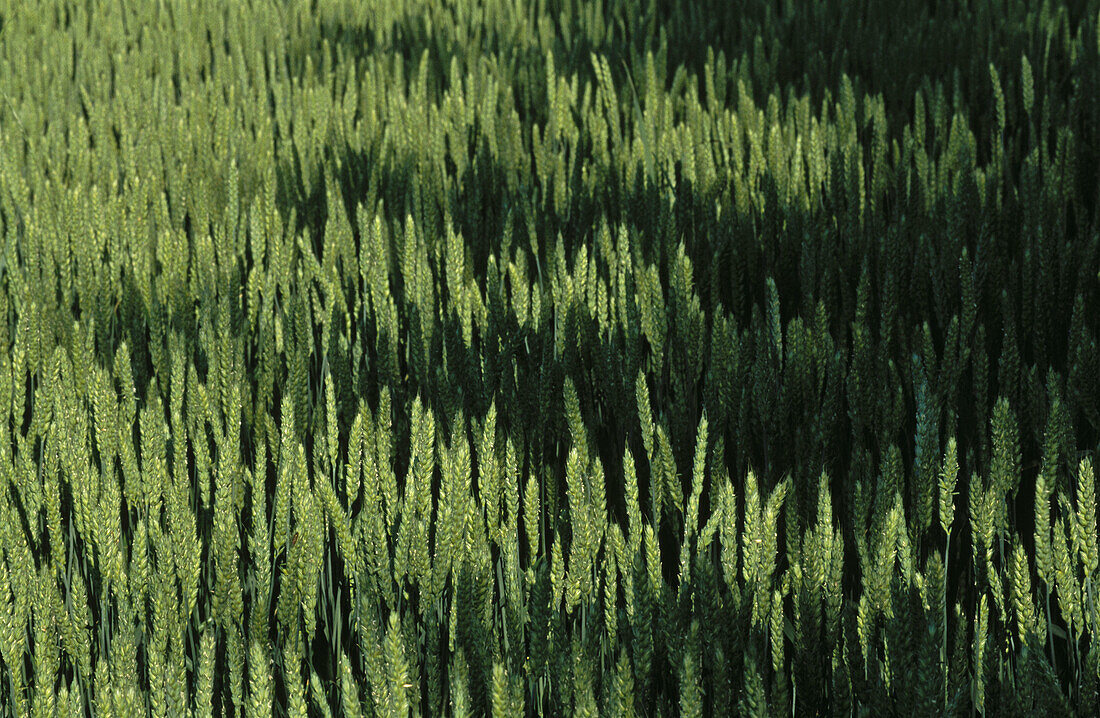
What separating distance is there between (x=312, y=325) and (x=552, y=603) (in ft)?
3.42

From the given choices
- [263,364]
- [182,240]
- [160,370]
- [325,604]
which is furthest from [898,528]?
[182,240]

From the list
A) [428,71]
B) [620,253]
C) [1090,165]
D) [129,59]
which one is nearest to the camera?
[620,253]

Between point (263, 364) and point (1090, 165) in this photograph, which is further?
point (1090, 165)

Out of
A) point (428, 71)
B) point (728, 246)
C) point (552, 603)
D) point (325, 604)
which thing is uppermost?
point (428, 71)

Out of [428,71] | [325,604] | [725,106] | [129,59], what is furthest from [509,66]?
[325,604]

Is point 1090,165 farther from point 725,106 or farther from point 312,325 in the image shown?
point 312,325

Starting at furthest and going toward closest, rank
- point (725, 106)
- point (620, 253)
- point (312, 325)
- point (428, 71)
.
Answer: point (428, 71) < point (725, 106) < point (312, 325) < point (620, 253)

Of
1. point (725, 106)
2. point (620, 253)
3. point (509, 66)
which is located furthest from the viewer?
point (509, 66)

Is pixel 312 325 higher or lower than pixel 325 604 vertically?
A: higher

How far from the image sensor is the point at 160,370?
177 centimetres

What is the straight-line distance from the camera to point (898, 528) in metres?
1.13

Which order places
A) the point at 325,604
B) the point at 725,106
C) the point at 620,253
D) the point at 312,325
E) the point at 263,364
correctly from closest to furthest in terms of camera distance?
the point at 325,604, the point at 263,364, the point at 620,253, the point at 312,325, the point at 725,106

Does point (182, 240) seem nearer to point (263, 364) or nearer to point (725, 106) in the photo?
point (263, 364)

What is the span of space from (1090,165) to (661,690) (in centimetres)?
203
